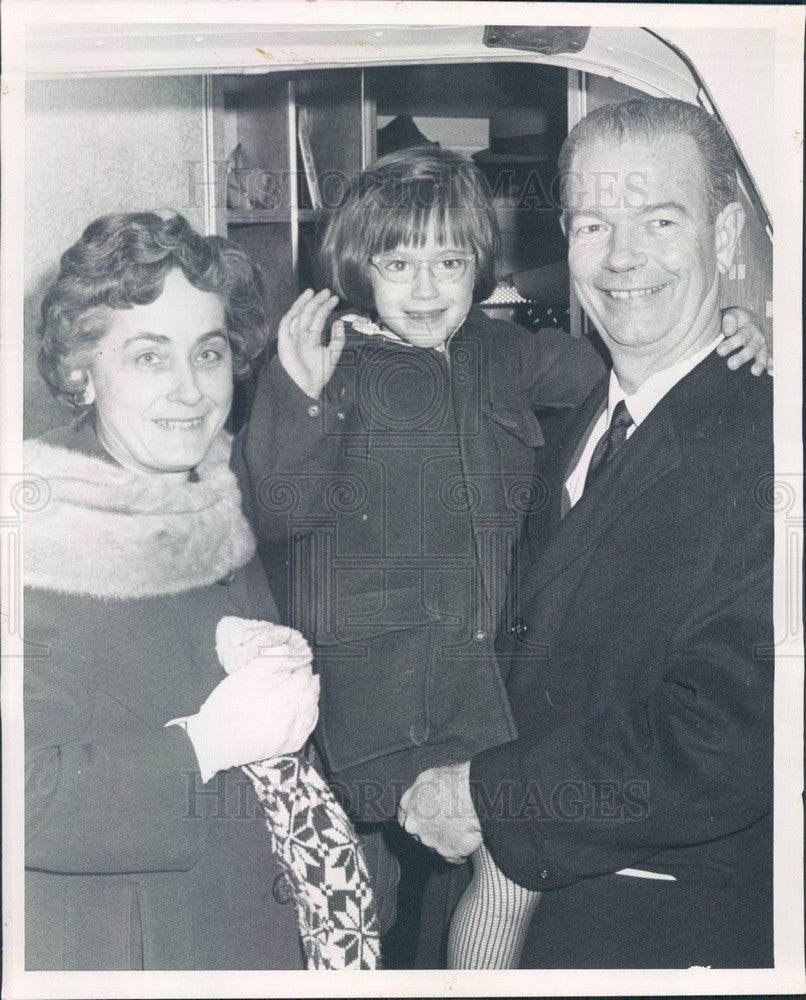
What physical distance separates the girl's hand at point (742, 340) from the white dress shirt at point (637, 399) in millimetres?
19

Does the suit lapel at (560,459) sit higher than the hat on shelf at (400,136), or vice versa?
the hat on shelf at (400,136)

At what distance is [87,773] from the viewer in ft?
5.32

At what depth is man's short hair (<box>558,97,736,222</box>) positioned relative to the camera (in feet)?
5.40

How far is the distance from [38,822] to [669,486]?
1.17 m

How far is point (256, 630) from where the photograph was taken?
1.64 m

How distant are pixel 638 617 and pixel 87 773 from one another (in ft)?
3.03

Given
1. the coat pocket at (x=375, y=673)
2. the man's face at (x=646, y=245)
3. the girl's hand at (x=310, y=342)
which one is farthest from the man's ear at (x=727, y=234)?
the coat pocket at (x=375, y=673)

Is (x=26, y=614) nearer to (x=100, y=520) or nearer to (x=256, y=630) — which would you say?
(x=100, y=520)

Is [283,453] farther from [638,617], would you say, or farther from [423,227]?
[638,617]

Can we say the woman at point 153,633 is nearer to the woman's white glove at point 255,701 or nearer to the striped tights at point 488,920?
the woman's white glove at point 255,701

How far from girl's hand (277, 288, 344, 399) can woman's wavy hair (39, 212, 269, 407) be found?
41 mm

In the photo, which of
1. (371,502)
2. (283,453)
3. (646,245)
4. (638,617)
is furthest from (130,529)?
(646,245)

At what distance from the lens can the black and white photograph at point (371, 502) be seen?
1.62 m

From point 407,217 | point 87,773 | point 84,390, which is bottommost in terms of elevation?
point 87,773
